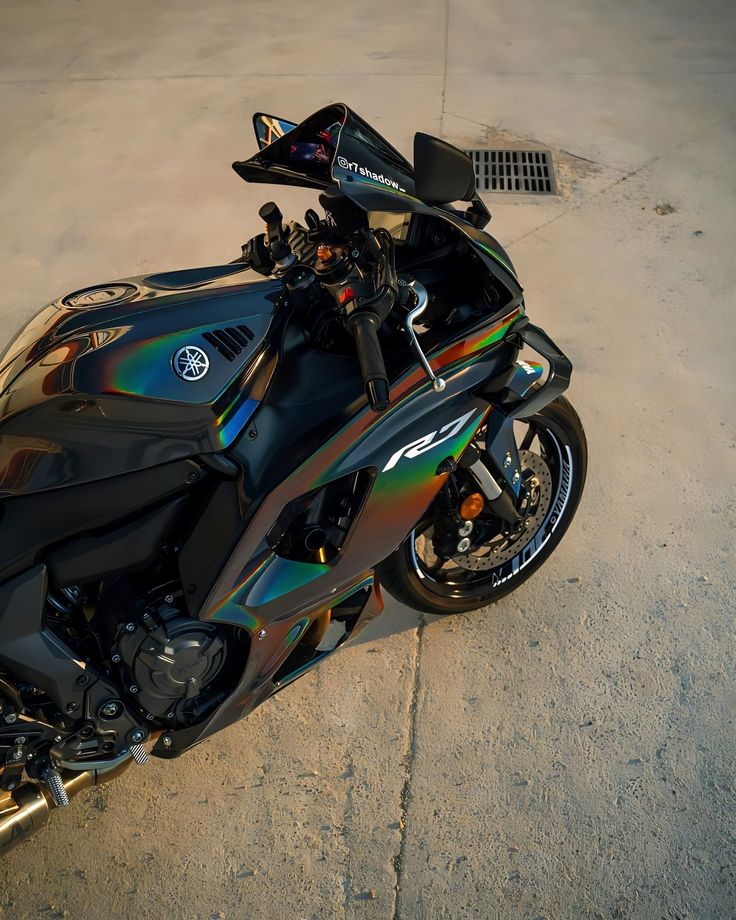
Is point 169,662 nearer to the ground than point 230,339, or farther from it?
nearer to the ground

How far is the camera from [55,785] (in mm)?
1977

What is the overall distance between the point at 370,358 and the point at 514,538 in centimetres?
119

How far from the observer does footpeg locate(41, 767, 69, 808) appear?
1.96 metres

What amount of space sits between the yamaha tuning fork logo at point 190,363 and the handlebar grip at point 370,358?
Answer: 0.30 m

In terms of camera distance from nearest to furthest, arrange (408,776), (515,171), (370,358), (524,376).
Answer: (370,358) → (524,376) → (408,776) → (515,171)

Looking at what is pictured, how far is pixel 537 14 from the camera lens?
6.20 meters

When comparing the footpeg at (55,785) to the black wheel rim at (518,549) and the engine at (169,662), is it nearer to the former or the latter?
the engine at (169,662)

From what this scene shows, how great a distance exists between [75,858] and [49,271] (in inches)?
107

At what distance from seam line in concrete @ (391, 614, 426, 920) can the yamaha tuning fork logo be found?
4.06 ft

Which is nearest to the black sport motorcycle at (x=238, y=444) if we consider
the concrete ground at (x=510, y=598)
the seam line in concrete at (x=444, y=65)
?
the concrete ground at (x=510, y=598)

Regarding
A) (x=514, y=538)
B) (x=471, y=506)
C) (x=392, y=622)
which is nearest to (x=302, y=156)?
(x=471, y=506)

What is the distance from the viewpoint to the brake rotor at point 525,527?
8.32 ft

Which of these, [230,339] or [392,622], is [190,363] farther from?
[392,622]

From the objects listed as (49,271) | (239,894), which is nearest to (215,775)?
(239,894)
